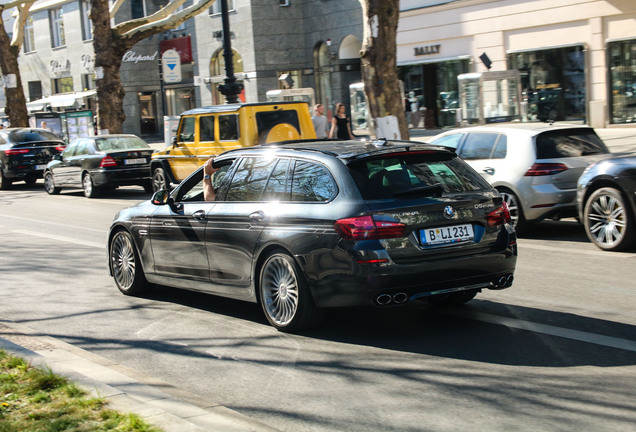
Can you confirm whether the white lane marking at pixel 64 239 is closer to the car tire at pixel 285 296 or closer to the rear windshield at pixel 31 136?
the car tire at pixel 285 296

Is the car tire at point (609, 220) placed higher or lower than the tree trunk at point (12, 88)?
lower

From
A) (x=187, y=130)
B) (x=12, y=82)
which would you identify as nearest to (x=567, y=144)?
(x=187, y=130)

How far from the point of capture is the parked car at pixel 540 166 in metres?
11.6

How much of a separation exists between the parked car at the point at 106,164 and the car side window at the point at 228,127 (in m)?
5.63

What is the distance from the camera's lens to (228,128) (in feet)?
54.5

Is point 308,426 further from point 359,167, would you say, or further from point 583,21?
point 583,21

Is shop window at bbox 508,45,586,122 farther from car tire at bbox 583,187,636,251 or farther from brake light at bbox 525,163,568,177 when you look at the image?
car tire at bbox 583,187,636,251

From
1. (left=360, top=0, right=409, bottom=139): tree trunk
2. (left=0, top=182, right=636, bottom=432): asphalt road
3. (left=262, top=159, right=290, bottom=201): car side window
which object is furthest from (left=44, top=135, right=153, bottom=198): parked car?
(left=262, top=159, right=290, bottom=201): car side window

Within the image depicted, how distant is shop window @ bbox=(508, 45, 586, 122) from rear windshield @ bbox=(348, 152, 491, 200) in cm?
2292

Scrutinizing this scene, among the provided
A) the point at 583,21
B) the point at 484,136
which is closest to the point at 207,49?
the point at 583,21

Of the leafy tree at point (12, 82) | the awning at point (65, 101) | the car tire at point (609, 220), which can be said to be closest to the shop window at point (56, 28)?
the awning at point (65, 101)

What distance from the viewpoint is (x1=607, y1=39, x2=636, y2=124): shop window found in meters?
26.8

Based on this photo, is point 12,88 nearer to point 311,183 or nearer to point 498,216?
point 311,183

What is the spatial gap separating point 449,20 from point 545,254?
23.4 m
